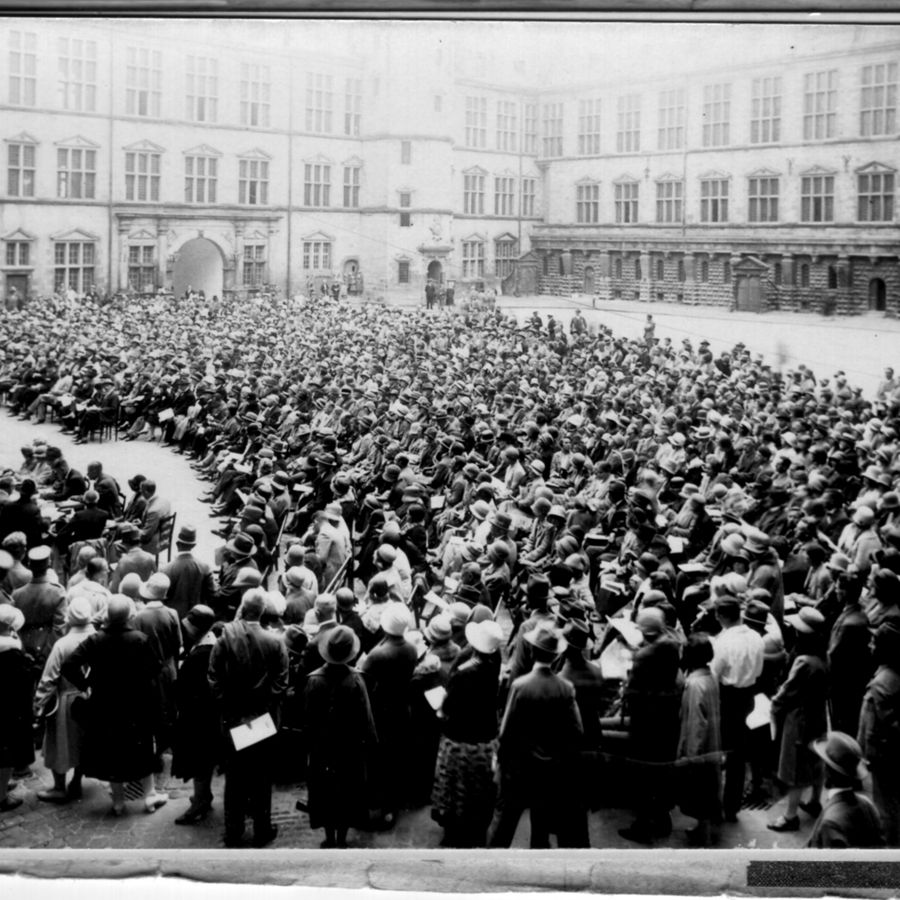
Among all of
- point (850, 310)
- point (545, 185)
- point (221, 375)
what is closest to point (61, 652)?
point (221, 375)

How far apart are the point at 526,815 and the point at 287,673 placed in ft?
6.16

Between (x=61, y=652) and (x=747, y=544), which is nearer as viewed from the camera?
(x=61, y=652)

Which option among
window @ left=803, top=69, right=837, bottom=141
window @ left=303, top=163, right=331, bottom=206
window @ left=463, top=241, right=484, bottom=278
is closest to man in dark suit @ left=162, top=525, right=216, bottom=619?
window @ left=303, top=163, right=331, bottom=206

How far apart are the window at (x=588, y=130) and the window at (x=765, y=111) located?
1265 mm

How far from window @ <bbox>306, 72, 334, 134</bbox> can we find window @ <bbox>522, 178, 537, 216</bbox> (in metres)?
1.81

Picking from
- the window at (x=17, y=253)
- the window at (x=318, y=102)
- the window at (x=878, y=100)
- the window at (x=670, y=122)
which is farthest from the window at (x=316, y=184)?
the window at (x=878, y=100)

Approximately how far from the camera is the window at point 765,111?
799 centimetres

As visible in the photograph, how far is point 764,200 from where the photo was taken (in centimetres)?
903

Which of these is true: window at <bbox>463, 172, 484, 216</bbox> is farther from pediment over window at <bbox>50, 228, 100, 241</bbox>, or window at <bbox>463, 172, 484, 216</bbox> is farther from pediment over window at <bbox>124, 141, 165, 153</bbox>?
pediment over window at <bbox>50, 228, 100, 241</bbox>

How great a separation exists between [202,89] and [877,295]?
576 cm

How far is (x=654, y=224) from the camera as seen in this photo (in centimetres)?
918

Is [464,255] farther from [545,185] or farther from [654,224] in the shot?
[654,224]

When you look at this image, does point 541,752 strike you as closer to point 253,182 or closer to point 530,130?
point 530,130

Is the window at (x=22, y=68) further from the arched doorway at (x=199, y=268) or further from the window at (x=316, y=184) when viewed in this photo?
the window at (x=316, y=184)
